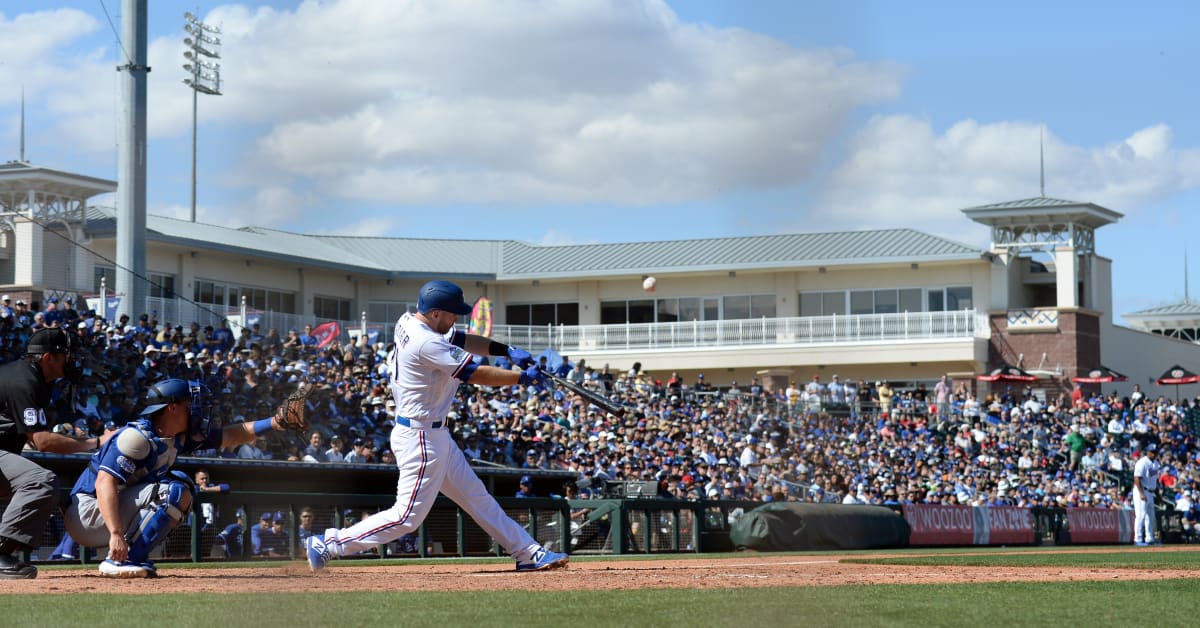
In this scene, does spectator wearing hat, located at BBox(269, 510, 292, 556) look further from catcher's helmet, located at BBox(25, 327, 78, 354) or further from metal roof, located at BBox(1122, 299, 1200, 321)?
metal roof, located at BBox(1122, 299, 1200, 321)

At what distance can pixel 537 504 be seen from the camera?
17.9 metres

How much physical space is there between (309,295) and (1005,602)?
39.7m

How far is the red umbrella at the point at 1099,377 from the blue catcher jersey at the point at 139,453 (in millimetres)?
42443

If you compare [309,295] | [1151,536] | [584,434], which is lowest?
[1151,536]

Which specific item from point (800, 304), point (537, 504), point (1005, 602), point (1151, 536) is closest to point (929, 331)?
point (800, 304)

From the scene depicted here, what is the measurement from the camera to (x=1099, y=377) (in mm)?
48250

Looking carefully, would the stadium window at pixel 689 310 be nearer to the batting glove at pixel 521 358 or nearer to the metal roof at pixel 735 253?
the metal roof at pixel 735 253

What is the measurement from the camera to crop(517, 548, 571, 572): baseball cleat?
1039 centimetres

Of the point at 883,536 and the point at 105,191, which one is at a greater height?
the point at 105,191

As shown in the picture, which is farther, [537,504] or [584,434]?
[584,434]

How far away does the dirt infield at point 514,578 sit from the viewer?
878 centimetres

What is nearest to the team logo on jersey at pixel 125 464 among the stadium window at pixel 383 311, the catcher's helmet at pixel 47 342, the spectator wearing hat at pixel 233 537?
the catcher's helmet at pixel 47 342

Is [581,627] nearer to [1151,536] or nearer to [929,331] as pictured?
[1151,536]

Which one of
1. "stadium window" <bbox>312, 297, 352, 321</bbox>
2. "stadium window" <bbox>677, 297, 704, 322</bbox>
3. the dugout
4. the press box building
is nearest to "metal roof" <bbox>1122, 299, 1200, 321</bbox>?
the press box building
